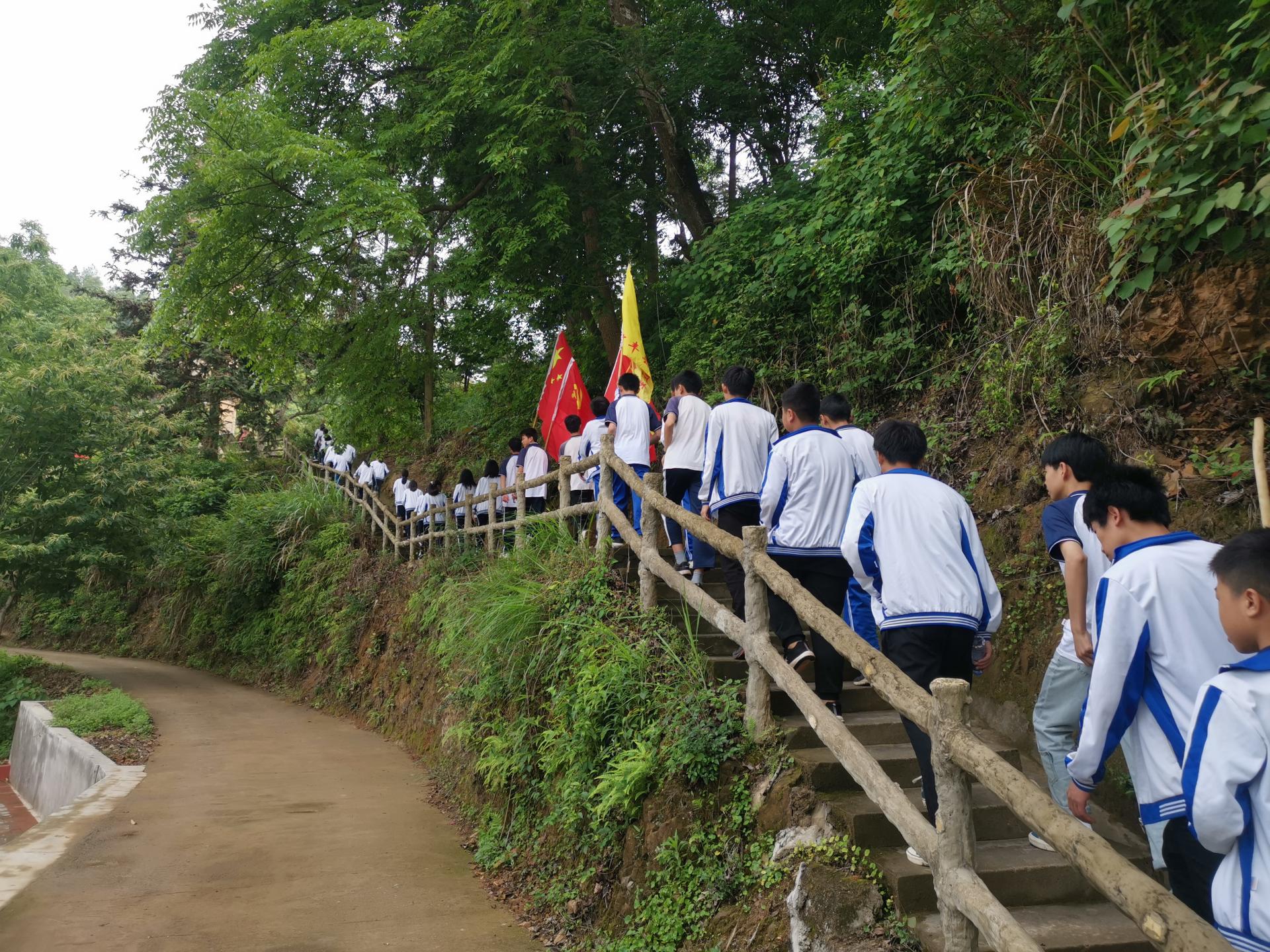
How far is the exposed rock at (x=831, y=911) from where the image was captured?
12.8 feet

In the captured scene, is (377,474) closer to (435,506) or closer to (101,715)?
(435,506)

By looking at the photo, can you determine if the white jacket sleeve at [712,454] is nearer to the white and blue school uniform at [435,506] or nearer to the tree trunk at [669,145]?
the white and blue school uniform at [435,506]

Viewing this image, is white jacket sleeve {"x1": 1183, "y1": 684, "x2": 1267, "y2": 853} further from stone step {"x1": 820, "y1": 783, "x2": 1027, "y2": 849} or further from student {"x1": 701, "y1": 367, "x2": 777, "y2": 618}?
student {"x1": 701, "y1": 367, "x2": 777, "y2": 618}

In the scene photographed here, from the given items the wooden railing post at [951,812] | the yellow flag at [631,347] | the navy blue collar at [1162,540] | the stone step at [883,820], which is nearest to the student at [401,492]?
the yellow flag at [631,347]

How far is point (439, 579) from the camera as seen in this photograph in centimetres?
1338

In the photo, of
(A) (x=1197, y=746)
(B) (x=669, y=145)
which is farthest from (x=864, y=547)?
(B) (x=669, y=145)

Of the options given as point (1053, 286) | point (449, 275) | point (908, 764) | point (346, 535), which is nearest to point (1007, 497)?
point (1053, 286)

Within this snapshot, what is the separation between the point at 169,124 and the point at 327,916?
39.0 ft

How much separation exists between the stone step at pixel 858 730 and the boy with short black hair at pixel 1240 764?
9.01 feet

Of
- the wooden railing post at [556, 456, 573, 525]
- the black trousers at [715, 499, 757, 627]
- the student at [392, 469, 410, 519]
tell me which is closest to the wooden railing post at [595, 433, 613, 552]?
the wooden railing post at [556, 456, 573, 525]

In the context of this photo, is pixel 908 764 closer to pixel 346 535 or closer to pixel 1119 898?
pixel 1119 898

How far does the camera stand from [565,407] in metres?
12.4

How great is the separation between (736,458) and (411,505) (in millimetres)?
11839

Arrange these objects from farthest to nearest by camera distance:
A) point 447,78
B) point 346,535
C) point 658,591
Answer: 1. point 346,535
2. point 447,78
3. point 658,591
